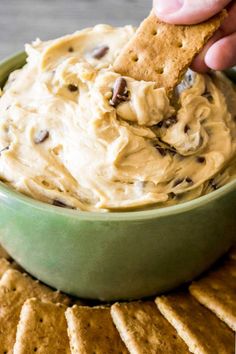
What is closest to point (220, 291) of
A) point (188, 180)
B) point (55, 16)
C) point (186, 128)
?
point (188, 180)

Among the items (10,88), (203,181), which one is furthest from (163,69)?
(10,88)

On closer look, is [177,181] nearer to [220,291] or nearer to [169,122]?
[169,122]

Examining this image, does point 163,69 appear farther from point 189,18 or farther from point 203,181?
point 203,181

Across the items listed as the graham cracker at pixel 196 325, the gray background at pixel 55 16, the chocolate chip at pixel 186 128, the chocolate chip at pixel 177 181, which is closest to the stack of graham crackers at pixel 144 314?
the graham cracker at pixel 196 325

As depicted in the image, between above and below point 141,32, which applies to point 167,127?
below

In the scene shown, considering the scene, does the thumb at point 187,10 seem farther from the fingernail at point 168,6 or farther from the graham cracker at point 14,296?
the graham cracker at point 14,296

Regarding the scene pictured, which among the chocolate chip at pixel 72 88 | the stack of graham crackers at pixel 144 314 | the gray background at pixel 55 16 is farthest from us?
the gray background at pixel 55 16
